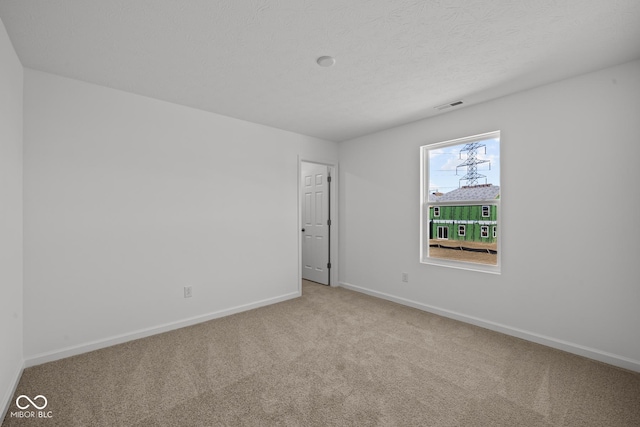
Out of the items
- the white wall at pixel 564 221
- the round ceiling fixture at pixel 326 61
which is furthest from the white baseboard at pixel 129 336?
the round ceiling fixture at pixel 326 61

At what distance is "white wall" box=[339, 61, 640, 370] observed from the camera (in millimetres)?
2344

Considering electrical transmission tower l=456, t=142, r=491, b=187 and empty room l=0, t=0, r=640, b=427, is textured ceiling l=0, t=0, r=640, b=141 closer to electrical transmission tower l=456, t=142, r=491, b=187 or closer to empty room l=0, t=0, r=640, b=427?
empty room l=0, t=0, r=640, b=427

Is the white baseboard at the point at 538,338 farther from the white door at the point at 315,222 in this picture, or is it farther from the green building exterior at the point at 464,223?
the white door at the point at 315,222

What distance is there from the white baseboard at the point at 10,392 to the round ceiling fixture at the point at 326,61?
3.13m

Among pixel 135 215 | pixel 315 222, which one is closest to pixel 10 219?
pixel 135 215

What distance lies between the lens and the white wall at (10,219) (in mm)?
1851

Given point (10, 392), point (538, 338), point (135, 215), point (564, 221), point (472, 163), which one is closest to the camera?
point (10, 392)

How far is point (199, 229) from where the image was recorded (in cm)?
336

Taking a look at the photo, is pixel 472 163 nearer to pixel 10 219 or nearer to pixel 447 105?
pixel 447 105

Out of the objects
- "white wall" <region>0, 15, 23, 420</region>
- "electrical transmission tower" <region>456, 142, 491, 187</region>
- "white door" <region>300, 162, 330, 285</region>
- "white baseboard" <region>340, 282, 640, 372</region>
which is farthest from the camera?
"white door" <region>300, 162, 330, 285</region>

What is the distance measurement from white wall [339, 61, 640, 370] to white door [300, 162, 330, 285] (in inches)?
70.5

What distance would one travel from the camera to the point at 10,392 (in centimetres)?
196

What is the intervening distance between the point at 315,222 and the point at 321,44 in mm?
3424

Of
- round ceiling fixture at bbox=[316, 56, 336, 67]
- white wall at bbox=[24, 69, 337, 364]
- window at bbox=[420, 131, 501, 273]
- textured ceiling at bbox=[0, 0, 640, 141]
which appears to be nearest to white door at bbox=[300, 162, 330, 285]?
white wall at bbox=[24, 69, 337, 364]
